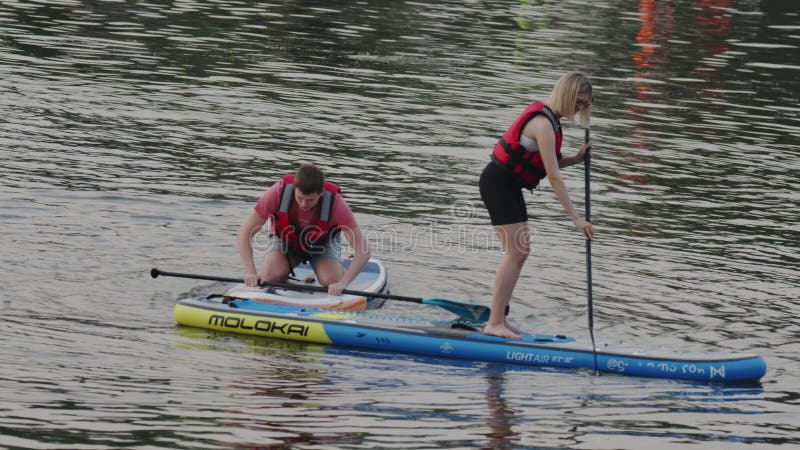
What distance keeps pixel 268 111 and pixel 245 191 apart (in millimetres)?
5659

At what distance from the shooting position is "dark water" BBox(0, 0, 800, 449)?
28.0 ft

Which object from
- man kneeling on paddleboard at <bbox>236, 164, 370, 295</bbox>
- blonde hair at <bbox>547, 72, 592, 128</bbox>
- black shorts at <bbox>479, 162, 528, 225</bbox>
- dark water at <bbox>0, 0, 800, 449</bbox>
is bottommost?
dark water at <bbox>0, 0, 800, 449</bbox>

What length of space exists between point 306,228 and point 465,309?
5.68 feet

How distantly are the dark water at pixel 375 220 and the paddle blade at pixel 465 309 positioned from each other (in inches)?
29.6

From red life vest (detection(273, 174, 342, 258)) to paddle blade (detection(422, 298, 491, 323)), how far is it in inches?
51.3

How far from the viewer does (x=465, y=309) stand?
1070 cm

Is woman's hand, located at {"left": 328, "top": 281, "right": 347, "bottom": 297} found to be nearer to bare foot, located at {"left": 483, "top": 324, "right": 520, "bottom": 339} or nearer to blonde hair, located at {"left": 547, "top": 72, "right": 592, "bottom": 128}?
bare foot, located at {"left": 483, "top": 324, "right": 520, "bottom": 339}

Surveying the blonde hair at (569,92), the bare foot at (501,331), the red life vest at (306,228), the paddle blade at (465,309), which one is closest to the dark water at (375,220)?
the bare foot at (501,331)

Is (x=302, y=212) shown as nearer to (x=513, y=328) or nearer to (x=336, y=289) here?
(x=336, y=289)

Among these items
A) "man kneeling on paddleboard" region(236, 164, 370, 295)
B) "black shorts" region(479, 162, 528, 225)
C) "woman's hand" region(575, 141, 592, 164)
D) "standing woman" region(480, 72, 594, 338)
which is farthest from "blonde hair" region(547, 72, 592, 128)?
"man kneeling on paddleboard" region(236, 164, 370, 295)

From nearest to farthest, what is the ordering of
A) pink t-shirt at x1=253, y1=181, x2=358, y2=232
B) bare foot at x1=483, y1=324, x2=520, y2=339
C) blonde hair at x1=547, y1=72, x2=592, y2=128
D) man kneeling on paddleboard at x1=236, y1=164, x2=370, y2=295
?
blonde hair at x1=547, y1=72, x2=592, y2=128
bare foot at x1=483, y1=324, x2=520, y2=339
man kneeling on paddleboard at x1=236, y1=164, x2=370, y2=295
pink t-shirt at x1=253, y1=181, x2=358, y2=232

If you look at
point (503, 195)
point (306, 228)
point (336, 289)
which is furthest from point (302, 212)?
point (503, 195)

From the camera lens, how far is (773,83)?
2722 cm

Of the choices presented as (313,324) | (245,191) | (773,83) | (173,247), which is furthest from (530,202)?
(773,83)
